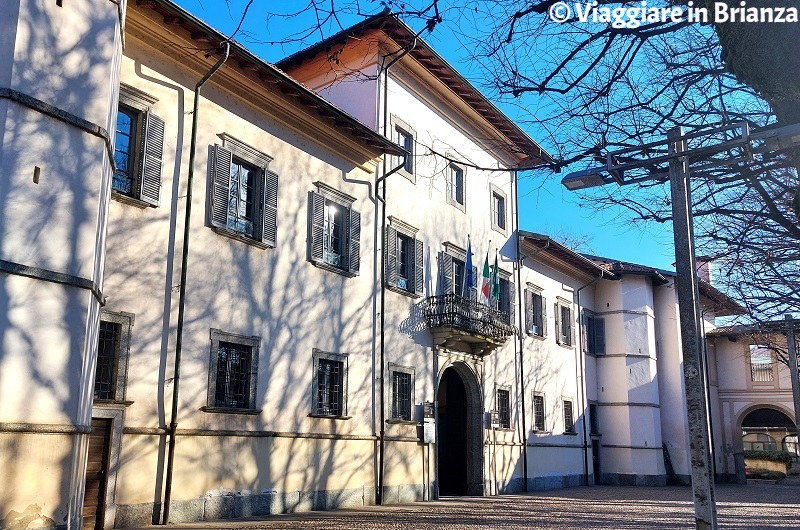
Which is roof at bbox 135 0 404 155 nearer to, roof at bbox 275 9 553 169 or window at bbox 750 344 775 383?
roof at bbox 275 9 553 169

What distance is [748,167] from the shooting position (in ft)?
27.5

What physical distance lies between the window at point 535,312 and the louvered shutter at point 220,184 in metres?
14.4

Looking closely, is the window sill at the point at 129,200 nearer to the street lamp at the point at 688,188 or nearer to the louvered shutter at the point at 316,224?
the louvered shutter at the point at 316,224

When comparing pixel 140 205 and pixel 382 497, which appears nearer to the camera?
pixel 140 205

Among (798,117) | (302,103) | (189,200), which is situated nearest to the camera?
(798,117)

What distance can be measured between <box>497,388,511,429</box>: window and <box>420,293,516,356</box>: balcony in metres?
2.18

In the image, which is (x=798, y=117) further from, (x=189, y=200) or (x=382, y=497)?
(x=382, y=497)

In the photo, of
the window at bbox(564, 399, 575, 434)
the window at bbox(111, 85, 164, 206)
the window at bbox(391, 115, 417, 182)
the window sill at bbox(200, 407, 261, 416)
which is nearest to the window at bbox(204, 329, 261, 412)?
the window sill at bbox(200, 407, 261, 416)

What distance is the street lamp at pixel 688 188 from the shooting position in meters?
6.75

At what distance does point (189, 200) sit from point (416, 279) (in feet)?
25.9

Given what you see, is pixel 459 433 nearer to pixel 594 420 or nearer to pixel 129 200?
pixel 594 420

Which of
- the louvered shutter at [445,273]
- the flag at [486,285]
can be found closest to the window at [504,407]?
the flag at [486,285]

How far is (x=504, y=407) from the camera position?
24469mm

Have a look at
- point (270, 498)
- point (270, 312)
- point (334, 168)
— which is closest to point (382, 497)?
point (270, 498)
